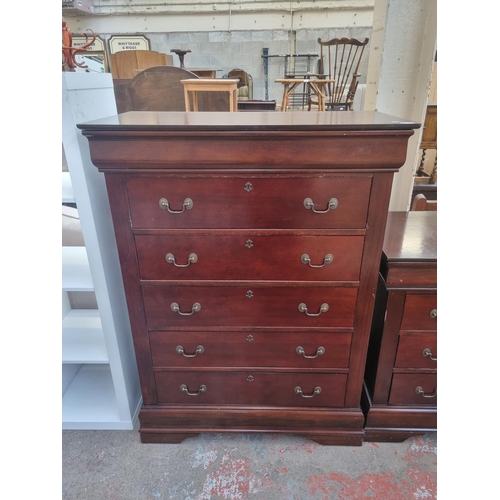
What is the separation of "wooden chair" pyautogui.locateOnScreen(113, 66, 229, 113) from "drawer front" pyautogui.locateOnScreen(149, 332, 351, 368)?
2239 millimetres

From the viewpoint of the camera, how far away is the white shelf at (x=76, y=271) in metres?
1.11

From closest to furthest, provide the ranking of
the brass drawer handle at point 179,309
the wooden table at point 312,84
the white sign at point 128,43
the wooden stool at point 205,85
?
1. the brass drawer handle at point 179,309
2. the wooden stool at point 205,85
3. the wooden table at point 312,84
4. the white sign at point 128,43

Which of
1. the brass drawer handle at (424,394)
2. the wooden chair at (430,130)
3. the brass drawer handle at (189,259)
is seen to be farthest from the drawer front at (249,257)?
Result: the wooden chair at (430,130)

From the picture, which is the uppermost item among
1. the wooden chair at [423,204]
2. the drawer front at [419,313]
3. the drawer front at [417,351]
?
the wooden chair at [423,204]

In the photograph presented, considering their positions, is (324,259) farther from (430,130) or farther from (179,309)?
(430,130)

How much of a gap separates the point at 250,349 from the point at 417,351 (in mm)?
563

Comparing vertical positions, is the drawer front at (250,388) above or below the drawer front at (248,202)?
below

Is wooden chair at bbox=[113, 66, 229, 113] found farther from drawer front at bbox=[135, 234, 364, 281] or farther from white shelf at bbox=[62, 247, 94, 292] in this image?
drawer front at bbox=[135, 234, 364, 281]

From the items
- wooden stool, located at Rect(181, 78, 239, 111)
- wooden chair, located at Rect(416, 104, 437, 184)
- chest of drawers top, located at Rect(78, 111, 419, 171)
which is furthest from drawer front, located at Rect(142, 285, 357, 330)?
wooden stool, located at Rect(181, 78, 239, 111)

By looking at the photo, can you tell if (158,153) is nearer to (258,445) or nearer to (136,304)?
(136,304)

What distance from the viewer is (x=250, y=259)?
3.31 feet

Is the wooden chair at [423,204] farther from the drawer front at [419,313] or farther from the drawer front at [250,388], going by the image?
the drawer front at [250,388]
